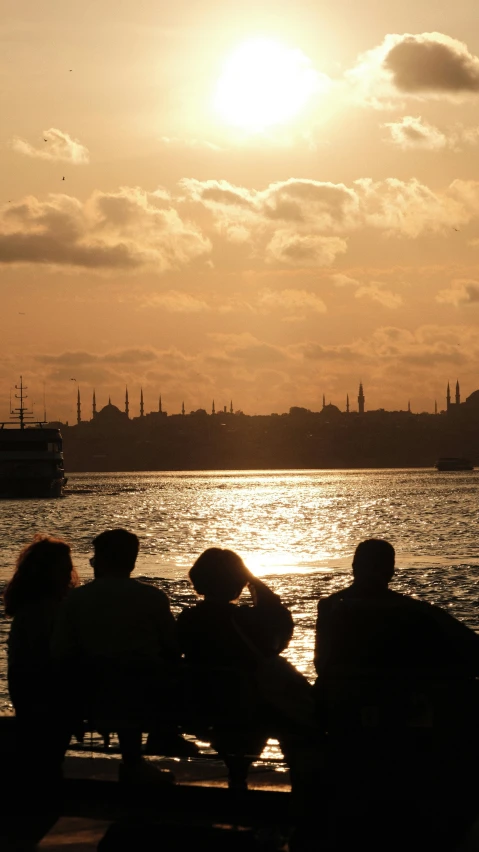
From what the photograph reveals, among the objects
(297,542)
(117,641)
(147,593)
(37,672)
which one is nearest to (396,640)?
(147,593)

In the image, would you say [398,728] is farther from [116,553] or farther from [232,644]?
[116,553]

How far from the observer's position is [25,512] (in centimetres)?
9394

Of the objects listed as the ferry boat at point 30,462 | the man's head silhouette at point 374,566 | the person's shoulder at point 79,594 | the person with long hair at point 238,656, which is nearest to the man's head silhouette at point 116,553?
the person's shoulder at point 79,594

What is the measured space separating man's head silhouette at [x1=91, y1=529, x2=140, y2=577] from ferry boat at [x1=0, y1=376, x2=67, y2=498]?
11028 cm

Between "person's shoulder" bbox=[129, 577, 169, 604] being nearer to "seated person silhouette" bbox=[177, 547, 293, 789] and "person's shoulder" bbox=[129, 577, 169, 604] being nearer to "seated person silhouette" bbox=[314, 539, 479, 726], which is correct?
"seated person silhouette" bbox=[177, 547, 293, 789]

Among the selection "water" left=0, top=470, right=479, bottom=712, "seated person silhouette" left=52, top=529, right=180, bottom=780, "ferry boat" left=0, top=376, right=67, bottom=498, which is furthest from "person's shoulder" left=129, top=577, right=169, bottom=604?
"ferry boat" left=0, top=376, right=67, bottom=498

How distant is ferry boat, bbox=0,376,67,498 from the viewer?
116 metres

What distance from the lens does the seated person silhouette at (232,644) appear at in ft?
21.0

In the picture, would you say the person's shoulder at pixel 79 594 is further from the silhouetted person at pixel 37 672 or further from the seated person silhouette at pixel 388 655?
the seated person silhouette at pixel 388 655

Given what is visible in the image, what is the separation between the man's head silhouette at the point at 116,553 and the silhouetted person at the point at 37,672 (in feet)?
0.78

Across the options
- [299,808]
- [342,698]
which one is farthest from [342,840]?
[342,698]

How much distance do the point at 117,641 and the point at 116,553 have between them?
1.59ft

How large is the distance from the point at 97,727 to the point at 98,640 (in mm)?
476

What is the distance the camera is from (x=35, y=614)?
6.96m
